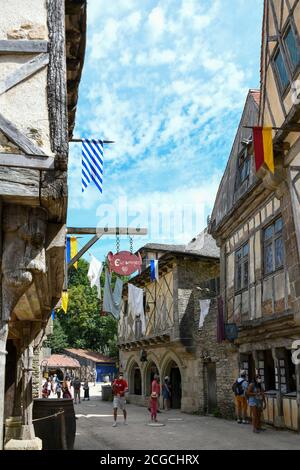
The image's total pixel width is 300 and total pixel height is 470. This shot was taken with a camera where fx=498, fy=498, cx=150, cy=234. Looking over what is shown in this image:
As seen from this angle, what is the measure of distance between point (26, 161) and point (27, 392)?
496 centimetres

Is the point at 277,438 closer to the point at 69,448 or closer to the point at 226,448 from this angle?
the point at 226,448

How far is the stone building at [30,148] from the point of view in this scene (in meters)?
3.45

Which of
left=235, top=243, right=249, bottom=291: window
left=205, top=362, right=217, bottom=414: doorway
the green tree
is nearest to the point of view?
left=235, top=243, right=249, bottom=291: window

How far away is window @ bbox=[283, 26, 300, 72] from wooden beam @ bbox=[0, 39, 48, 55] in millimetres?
6692

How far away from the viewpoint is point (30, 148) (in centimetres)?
353

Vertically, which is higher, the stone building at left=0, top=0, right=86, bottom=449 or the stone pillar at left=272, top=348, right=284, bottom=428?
the stone building at left=0, top=0, right=86, bottom=449

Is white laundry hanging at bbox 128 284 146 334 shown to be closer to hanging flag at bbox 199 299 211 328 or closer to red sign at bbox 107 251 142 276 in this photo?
hanging flag at bbox 199 299 211 328

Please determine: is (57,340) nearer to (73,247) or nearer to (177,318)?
(177,318)

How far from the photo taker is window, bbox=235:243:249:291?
43.0 ft

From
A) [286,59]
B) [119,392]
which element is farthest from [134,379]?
[286,59]

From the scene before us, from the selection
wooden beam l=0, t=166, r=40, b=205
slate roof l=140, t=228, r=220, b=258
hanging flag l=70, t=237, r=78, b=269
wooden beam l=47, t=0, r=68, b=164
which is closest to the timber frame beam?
hanging flag l=70, t=237, r=78, b=269

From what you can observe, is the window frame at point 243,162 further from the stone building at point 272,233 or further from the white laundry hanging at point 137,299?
the white laundry hanging at point 137,299

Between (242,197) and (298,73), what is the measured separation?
4.08 metres

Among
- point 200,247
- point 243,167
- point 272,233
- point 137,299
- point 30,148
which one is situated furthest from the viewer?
point 200,247
